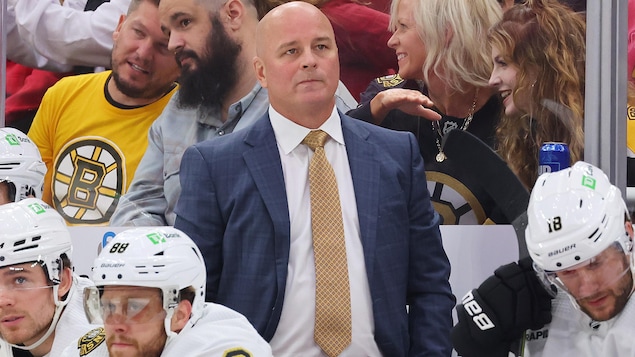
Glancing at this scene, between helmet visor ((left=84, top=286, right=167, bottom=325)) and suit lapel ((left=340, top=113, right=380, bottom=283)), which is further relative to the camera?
suit lapel ((left=340, top=113, right=380, bottom=283))

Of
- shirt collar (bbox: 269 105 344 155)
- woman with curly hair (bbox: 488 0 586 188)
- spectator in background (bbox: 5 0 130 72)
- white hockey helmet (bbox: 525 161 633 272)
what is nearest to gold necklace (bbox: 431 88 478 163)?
woman with curly hair (bbox: 488 0 586 188)

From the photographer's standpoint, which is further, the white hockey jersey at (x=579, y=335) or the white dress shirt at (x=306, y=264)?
the white dress shirt at (x=306, y=264)

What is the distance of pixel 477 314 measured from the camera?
251 cm

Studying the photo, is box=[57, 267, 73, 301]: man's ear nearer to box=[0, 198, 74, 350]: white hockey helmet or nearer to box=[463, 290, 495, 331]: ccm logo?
box=[0, 198, 74, 350]: white hockey helmet

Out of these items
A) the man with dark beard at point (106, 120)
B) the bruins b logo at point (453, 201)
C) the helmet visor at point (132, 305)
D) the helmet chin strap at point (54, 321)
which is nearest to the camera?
Answer: the helmet visor at point (132, 305)

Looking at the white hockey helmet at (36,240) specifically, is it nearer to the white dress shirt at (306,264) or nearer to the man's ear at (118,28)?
the white dress shirt at (306,264)

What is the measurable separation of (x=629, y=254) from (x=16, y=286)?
1.61 metres

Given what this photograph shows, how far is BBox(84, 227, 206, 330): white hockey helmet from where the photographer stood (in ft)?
7.61

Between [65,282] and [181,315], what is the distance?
69cm

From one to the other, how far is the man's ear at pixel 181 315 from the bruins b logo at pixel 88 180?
5.13 ft

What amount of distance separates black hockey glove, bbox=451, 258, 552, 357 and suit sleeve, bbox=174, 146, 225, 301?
698 millimetres

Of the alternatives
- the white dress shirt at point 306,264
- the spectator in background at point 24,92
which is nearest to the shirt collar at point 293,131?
the white dress shirt at point 306,264

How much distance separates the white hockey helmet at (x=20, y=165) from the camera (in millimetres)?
3500

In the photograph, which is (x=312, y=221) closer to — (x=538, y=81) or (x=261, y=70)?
(x=261, y=70)
